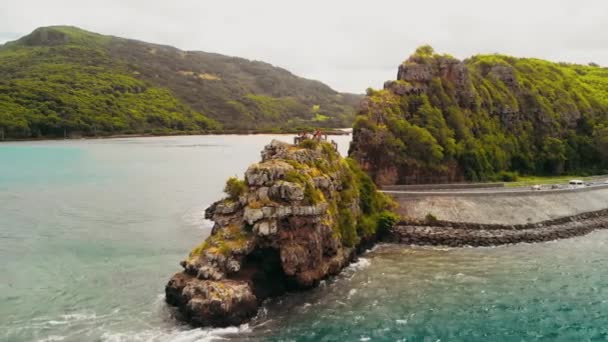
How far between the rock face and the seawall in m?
18.6

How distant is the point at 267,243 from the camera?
48.3 meters

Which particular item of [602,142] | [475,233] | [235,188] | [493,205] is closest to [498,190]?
[493,205]

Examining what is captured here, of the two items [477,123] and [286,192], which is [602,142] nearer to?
[477,123]

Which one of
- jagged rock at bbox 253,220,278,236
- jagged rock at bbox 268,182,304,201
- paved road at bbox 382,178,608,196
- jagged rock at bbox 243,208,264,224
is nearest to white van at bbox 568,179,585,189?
paved road at bbox 382,178,608,196

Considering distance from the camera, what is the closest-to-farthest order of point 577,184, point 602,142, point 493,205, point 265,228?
1. point 265,228
2. point 493,205
3. point 577,184
4. point 602,142

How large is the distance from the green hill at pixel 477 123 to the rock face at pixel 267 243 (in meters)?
28.4

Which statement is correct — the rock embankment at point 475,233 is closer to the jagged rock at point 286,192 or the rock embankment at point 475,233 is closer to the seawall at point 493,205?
the seawall at point 493,205

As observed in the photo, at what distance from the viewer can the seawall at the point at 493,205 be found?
73.8 metres

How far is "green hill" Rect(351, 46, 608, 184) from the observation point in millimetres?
86562

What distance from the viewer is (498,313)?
44.4 meters

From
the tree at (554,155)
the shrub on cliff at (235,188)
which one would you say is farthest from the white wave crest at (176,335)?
the tree at (554,155)

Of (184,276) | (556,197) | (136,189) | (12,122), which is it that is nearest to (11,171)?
(136,189)

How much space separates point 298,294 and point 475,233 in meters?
30.2

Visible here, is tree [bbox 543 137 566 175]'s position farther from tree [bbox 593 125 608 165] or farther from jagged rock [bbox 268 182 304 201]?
jagged rock [bbox 268 182 304 201]
